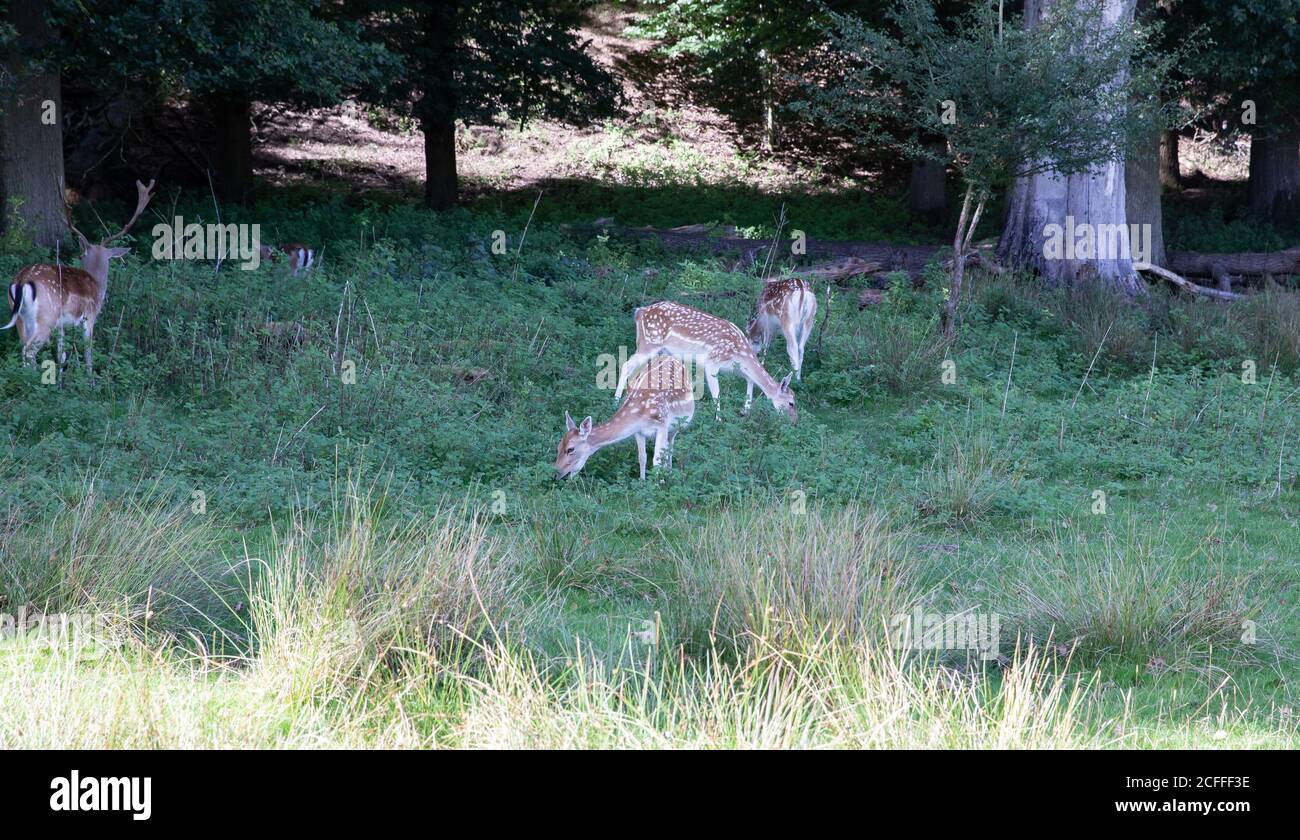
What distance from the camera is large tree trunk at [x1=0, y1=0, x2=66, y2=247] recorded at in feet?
48.4

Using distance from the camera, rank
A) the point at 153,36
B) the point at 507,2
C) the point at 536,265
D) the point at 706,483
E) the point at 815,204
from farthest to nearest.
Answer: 1. the point at 815,204
2. the point at 507,2
3. the point at 536,265
4. the point at 153,36
5. the point at 706,483

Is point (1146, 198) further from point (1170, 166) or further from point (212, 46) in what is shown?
point (212, 46)

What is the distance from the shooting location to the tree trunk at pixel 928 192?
80.7 ft

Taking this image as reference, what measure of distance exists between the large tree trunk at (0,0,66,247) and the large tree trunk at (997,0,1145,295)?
1191cm

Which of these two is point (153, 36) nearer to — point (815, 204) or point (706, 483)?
point (706, 483)

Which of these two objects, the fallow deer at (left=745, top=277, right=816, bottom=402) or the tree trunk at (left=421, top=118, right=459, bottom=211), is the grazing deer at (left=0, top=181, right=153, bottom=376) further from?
the tree trunk at (left=421, top=118, right=459, bottom=211)

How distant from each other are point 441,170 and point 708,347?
12.0m

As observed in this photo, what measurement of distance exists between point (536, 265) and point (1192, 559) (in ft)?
33.7

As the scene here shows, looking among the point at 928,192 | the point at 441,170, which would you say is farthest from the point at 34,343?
the point at 928,192

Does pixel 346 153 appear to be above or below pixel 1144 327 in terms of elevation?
above

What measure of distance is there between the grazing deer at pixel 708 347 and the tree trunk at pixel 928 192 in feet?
45.4

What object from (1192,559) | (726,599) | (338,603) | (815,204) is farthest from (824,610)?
(815,204)

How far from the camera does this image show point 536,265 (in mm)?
16484

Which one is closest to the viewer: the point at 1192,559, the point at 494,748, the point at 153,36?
the point at 494,748
